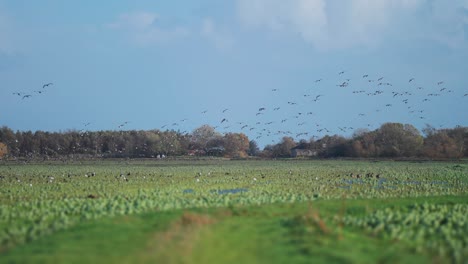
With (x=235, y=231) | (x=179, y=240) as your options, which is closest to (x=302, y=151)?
(x=235, y=231)

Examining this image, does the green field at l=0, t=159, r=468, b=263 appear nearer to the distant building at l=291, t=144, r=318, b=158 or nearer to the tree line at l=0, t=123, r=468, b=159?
the tree line at l=0, t=123, r=468, b=159

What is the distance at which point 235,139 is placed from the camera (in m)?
120

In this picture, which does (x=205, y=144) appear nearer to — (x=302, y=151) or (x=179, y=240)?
(x=302, y=151)

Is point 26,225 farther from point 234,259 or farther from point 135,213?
point 234,259

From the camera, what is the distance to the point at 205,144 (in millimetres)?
124688

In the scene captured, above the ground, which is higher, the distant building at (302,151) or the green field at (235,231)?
the distant building at (302,151)

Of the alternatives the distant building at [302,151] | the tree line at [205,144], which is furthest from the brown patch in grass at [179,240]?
the distant building at [302,151]

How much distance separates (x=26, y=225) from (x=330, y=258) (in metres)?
9.19

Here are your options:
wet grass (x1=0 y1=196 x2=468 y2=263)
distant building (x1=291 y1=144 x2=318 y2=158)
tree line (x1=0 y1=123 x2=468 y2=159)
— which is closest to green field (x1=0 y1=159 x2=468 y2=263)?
wet grass (x1=0 y1=196 x2=468 y2=263)

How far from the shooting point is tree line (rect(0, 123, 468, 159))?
3548 inches

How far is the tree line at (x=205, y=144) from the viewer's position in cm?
9012

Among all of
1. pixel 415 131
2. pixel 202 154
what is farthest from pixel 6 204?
pixel 202 154

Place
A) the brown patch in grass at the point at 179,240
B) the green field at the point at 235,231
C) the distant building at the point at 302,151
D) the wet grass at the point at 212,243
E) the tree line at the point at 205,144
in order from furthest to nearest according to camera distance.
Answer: the distant building at the point at 302,151, the tree line at the point at 205,144, the green field at the point at 235,231, the wet grass at the point at 212,243, the brown patch in grass at the point at 179,240

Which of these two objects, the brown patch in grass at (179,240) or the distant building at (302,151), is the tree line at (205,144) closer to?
the distant building at (302,151)
